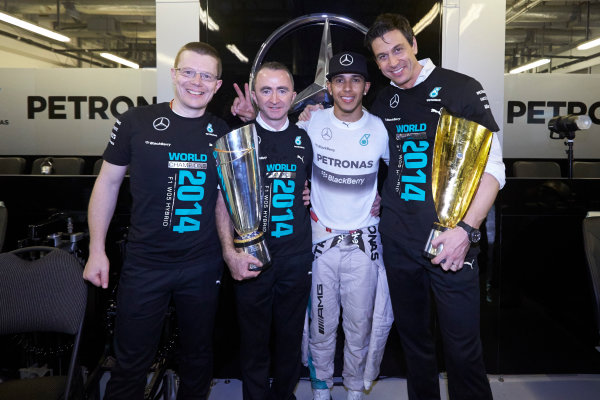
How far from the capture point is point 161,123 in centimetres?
163

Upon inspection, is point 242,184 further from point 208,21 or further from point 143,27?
point 143,27

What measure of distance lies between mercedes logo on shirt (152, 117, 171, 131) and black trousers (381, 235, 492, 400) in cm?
98

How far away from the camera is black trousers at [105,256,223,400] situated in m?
1.60

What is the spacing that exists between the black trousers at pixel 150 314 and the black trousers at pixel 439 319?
75cm

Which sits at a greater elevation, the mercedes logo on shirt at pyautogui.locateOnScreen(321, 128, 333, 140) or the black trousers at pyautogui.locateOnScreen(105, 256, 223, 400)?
the mercedes logo on shirt at pyautogui.locateOnScreen(321, 128, 333, 140)

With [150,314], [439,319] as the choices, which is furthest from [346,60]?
[150,314]

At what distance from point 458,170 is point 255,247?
2.62 feet

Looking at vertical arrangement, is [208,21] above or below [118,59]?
below

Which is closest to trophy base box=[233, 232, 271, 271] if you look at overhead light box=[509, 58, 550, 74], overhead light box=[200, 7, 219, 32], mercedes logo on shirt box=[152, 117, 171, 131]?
mercedes logo on shirt box=[152, 117, 171, 131]

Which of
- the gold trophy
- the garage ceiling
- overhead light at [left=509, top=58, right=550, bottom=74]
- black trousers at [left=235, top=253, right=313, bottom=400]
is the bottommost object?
black trousers at [left=235, top=253, right=313, bottom=400]

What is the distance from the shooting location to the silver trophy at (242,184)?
162 centimetres

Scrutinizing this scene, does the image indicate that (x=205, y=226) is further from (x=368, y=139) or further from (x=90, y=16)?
(x=90, y=16)

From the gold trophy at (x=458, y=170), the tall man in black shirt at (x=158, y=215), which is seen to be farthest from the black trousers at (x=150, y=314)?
the gold trophy at (x=458, y=170)

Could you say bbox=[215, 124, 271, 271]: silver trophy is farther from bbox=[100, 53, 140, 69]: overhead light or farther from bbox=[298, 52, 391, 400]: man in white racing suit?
bbox=[100, 53, 140, 69]: overhead light
